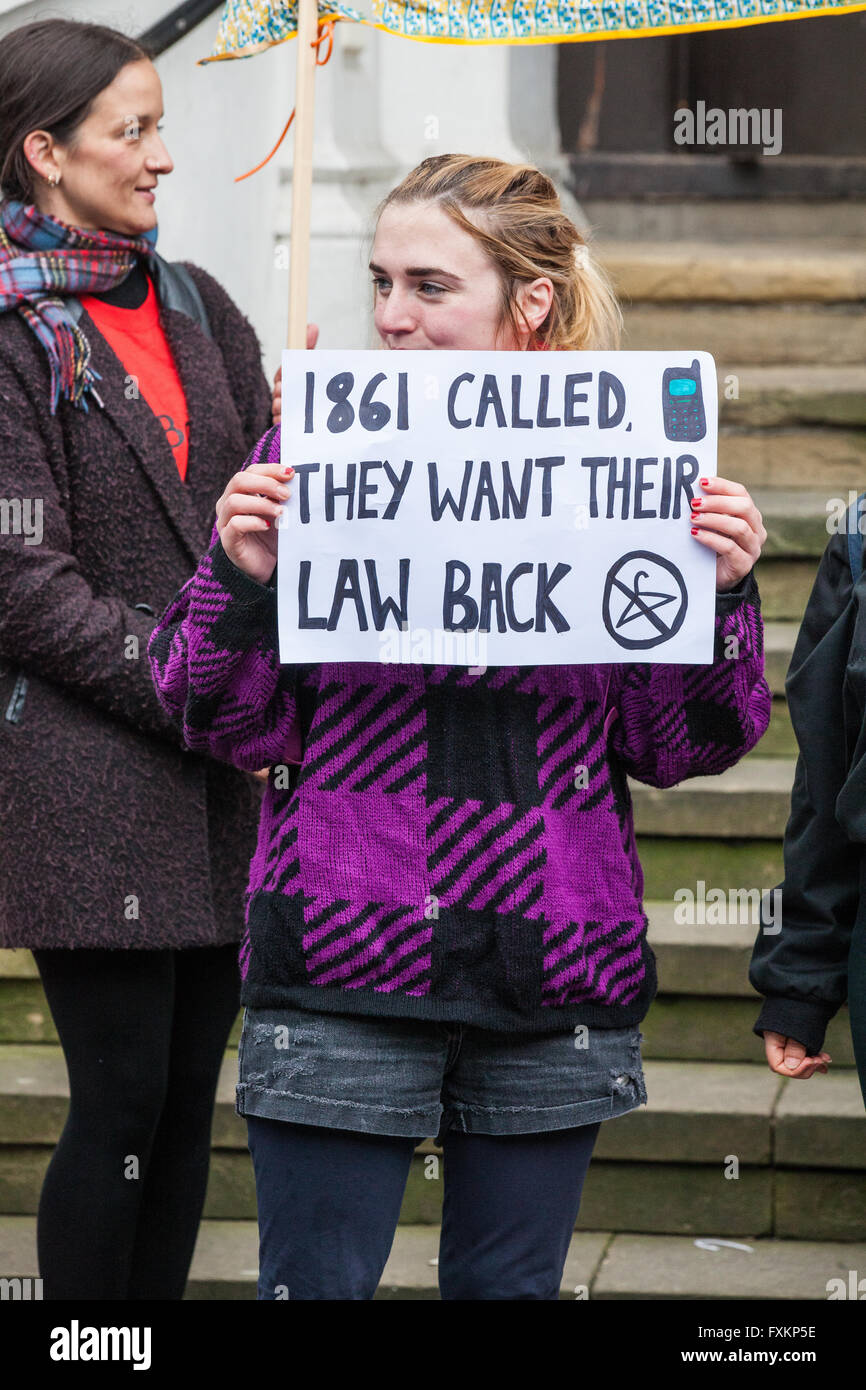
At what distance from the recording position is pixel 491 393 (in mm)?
2109

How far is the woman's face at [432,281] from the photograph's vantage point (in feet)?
7.01

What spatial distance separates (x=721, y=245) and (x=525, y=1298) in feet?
16.4

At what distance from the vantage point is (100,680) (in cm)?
271

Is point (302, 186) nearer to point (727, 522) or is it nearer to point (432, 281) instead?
point (432, 281)

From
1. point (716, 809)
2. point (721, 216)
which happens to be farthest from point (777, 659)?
point (721, 216)

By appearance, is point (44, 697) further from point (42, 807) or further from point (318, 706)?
point (318, 706)

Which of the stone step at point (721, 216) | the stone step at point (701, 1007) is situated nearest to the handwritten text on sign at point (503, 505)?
the stone step at point (701, 1007)

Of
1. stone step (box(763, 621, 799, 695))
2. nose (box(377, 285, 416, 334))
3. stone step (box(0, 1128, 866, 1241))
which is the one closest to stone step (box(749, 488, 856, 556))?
stone step (box(763, 621, 799, 695))

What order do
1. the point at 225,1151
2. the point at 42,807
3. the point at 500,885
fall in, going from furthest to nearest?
the point at 225,1151
the point at 42,807
the point at 500,885

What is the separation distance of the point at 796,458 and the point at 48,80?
3003 mm

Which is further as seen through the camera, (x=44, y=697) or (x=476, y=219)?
(x=44, y=697)

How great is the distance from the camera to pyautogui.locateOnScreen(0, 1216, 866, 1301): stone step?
137 inches

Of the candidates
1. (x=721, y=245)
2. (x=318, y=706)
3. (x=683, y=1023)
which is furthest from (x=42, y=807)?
(x=721, y=245)

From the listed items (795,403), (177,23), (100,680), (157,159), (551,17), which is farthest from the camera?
(795,403)
